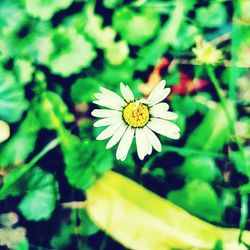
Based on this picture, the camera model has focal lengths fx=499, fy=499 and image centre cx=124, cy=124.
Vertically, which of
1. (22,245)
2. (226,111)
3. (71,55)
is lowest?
(22,245)

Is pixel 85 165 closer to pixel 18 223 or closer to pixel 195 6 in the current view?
pixel 18 223

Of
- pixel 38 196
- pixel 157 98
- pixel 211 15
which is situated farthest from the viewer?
pixel 211 15

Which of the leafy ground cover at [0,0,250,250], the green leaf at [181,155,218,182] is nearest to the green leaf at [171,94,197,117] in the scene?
the leafy ground cover at [0,0,250,250]

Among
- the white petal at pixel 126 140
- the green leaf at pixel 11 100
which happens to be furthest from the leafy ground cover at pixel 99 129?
the white petal at pixel 126 140

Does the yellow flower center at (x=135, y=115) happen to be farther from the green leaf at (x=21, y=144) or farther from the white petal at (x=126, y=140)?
the green leaf at (x=21, y=144)

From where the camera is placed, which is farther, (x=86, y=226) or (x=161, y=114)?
(x=86, y=226)

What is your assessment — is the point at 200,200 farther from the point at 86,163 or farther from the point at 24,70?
the point at 24,70

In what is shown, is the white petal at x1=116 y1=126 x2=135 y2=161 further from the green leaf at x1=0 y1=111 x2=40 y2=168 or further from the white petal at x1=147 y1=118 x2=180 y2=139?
the green leaf at x1=0 y1=111 x2=40 y2=168

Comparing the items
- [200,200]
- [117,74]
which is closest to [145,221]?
[200,200]
